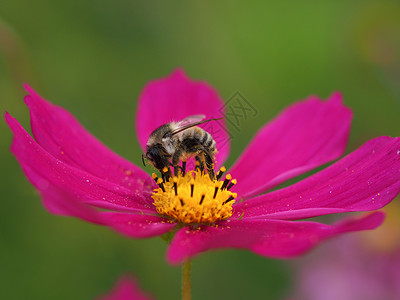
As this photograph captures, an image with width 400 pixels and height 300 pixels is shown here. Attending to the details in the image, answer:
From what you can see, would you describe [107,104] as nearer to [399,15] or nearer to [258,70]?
[258,70]

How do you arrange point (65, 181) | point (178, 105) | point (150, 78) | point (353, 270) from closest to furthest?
point (65, 181) < point (178, 105) < point (353, 270) < point (150, 78)

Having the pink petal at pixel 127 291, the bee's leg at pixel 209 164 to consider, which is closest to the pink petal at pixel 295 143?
the bee's leg at pixel 209 164

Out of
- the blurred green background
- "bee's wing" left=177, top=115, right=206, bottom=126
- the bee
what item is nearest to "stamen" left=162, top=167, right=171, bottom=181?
the bee

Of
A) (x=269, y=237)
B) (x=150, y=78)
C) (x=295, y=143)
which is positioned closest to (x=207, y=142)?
(x=295, y=143)

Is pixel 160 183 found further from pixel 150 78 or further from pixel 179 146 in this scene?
pixel 150 78

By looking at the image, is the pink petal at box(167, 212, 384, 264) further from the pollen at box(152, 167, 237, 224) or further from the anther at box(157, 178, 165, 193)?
the anther at box(157, 178, 165, 193)

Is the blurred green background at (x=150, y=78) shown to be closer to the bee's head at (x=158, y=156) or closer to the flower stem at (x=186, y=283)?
the bee's head at (x=158, y=156)
